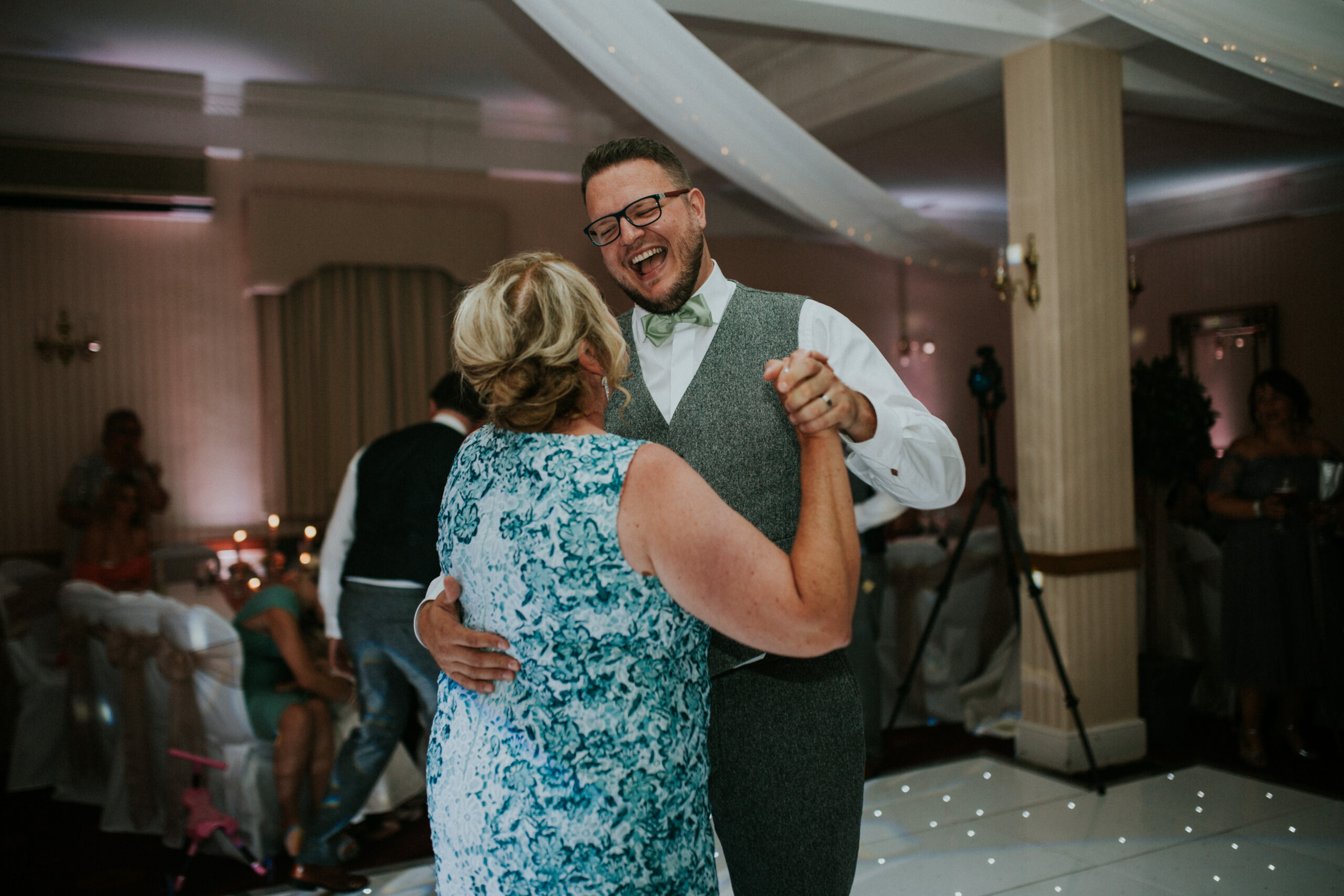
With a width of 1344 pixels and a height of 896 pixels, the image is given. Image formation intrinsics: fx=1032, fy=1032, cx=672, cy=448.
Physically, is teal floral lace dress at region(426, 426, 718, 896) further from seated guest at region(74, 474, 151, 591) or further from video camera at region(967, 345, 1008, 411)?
seated guest at region(74, 474, 151, 591)

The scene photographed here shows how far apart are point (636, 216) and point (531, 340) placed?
37 centimetres

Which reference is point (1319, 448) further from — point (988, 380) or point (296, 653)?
point (296, 653)

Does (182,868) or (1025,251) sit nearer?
(182,868)

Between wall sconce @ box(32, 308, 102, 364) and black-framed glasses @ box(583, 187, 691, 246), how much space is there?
5.37 meters

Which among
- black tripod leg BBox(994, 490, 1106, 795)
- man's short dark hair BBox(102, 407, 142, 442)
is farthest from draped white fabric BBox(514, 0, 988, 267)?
man's short dark hair BBox(102, 407, 142, 442)

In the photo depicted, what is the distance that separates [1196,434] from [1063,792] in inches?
66.9

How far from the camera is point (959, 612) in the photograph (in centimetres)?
442

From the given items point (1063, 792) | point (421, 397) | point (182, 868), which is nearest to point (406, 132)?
point (421, 397)

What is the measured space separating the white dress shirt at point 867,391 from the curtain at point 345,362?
4.76 metres

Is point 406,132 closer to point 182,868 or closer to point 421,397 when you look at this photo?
point 421,397

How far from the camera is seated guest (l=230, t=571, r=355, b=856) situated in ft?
9.82

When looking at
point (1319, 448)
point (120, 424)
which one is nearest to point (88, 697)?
point (120, 424)

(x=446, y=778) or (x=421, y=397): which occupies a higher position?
(x=421, y=397)

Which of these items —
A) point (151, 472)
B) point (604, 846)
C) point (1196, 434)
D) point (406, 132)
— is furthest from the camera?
point (406, 132)
